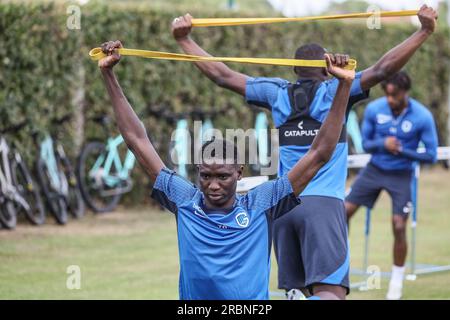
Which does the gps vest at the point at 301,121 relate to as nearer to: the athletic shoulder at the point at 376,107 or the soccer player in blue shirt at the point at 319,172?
the soccer player in blue shirt at the point at 319,172

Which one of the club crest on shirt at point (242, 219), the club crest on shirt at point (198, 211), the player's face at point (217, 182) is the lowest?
the club crest on shirt at point (242, 219)

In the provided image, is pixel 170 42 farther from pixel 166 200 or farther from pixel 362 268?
pixel 166 200

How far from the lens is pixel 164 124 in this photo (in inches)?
618

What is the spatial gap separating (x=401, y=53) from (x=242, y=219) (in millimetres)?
2180

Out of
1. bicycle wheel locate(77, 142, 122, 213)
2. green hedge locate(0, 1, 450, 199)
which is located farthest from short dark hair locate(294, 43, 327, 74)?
bicycle wheel locate(77, 142, 122, 213)

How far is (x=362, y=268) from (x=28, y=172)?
15.8ft

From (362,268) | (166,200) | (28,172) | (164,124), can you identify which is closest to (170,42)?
(164,124)

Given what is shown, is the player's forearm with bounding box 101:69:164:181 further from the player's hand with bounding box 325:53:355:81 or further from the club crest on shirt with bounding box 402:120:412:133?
the club crest on shirt with bounding box 402:120:412:133

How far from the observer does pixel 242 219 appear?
5.14 m

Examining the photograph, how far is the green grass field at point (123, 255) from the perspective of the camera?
31.8ft

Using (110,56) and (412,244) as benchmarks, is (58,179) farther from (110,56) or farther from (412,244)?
(110,56)

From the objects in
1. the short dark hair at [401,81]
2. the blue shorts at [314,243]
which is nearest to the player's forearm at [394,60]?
the blue shorts at [314,243]

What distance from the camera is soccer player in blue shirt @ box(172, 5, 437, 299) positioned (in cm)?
666

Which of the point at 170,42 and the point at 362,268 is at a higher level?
the point at 170,42
